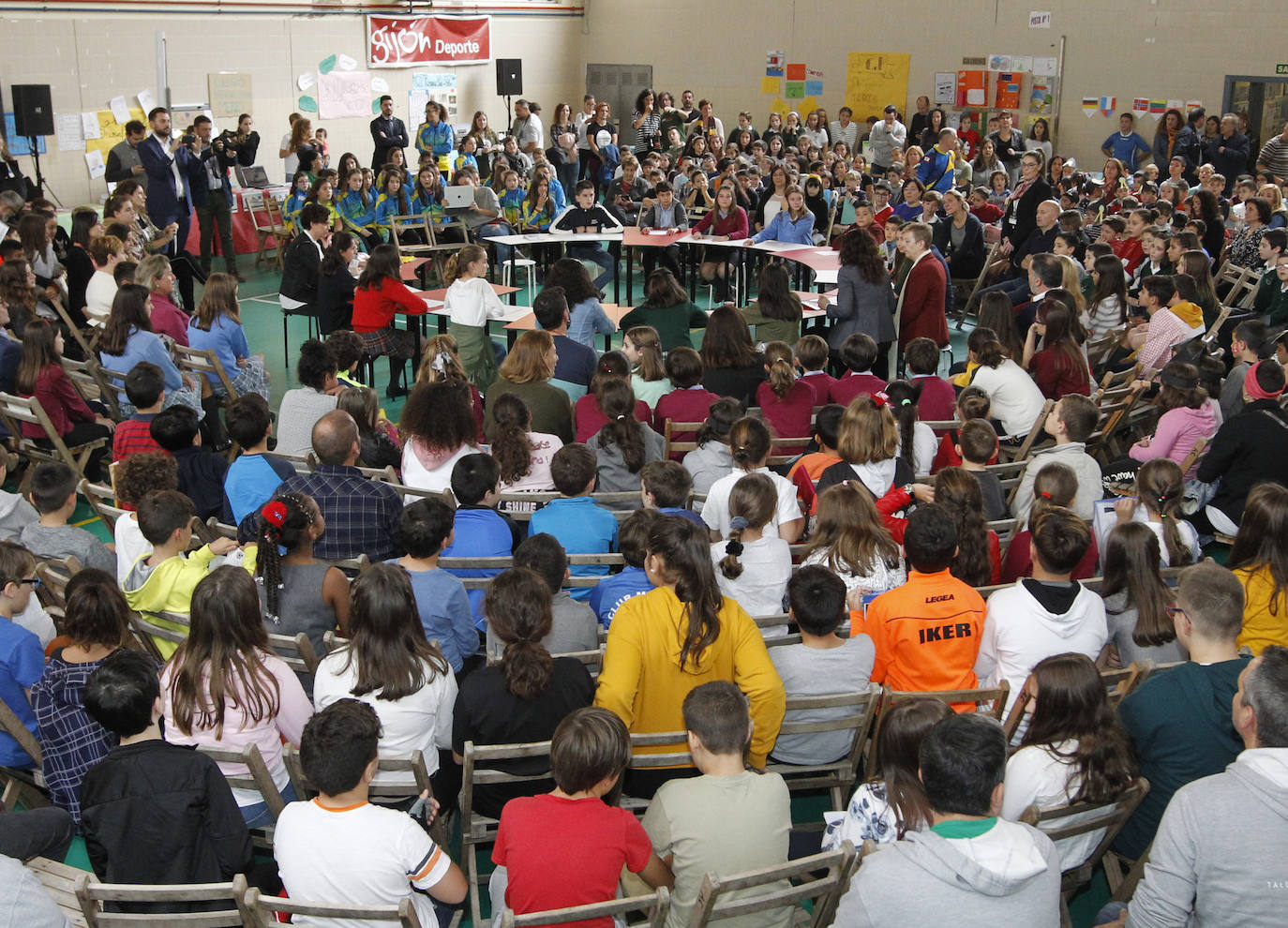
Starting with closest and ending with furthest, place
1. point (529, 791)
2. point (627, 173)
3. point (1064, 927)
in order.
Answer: point (1064, 927)
point (529, 791)
point (627, 173)

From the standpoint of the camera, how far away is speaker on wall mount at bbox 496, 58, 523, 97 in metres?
17.5

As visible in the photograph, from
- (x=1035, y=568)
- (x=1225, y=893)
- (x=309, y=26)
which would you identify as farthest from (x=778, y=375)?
(x=309, y=26)

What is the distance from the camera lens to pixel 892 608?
3.66 m

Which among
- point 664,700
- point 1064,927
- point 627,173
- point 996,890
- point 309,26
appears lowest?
point 1064,927

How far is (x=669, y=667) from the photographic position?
3393 mm

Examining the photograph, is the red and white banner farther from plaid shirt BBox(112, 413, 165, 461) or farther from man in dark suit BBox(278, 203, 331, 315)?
plaid shirt BBox(112, 413, 165, 461)

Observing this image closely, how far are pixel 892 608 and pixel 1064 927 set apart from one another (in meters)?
1.04

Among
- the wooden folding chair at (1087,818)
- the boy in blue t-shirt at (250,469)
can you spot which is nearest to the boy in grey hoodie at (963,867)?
the wooden folding chair at (1087,818)

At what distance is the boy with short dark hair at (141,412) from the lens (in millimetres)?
5348

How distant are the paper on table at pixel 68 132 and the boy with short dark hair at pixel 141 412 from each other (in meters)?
8.39

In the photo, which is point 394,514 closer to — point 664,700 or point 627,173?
point 664,700

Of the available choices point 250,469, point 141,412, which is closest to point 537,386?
point 250,469

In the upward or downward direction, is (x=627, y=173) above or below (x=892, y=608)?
above

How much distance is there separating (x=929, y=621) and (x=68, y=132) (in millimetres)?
12177
